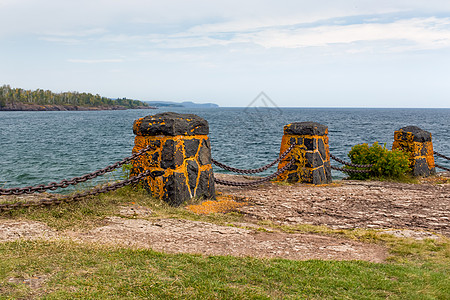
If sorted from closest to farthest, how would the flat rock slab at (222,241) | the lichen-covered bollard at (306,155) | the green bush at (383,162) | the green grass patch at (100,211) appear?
the flat rock slab at (222,241), the green grass patch at (100,211), the lichen-covered bollard at (306,155), the green bush at (383,162)

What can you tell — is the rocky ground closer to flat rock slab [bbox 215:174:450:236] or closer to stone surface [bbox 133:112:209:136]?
flat rock slab [bbox 215:174:450:236]

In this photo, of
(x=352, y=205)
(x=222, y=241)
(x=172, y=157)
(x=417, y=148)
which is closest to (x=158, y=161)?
(x=172, y=157)

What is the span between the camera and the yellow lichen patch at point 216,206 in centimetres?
646

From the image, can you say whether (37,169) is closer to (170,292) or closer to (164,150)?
(164,150)

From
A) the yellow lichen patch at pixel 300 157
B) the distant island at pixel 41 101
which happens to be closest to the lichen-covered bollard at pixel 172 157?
the yellow lichen patch at pixel 300 157

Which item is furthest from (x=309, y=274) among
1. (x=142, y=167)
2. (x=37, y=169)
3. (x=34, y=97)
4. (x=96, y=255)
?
(x=34, y=97)

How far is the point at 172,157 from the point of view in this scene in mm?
6434

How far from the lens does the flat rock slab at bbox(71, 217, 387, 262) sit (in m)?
4.49

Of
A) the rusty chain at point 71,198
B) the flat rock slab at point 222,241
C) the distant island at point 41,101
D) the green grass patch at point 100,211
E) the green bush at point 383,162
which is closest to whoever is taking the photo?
the flat rock slab at point 222,241

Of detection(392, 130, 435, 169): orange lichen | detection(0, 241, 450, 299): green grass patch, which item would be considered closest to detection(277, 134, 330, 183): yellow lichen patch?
detection(392, 130, 435, 169): orange lichen

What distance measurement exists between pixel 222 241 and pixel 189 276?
3.84 feet

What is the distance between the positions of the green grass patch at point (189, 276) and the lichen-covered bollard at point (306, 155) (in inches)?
196

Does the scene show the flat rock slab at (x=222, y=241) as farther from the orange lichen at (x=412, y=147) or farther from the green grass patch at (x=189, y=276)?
the orange lichen at (x=412, y=147)

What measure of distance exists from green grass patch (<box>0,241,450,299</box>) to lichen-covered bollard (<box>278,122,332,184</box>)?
4.98 metres
